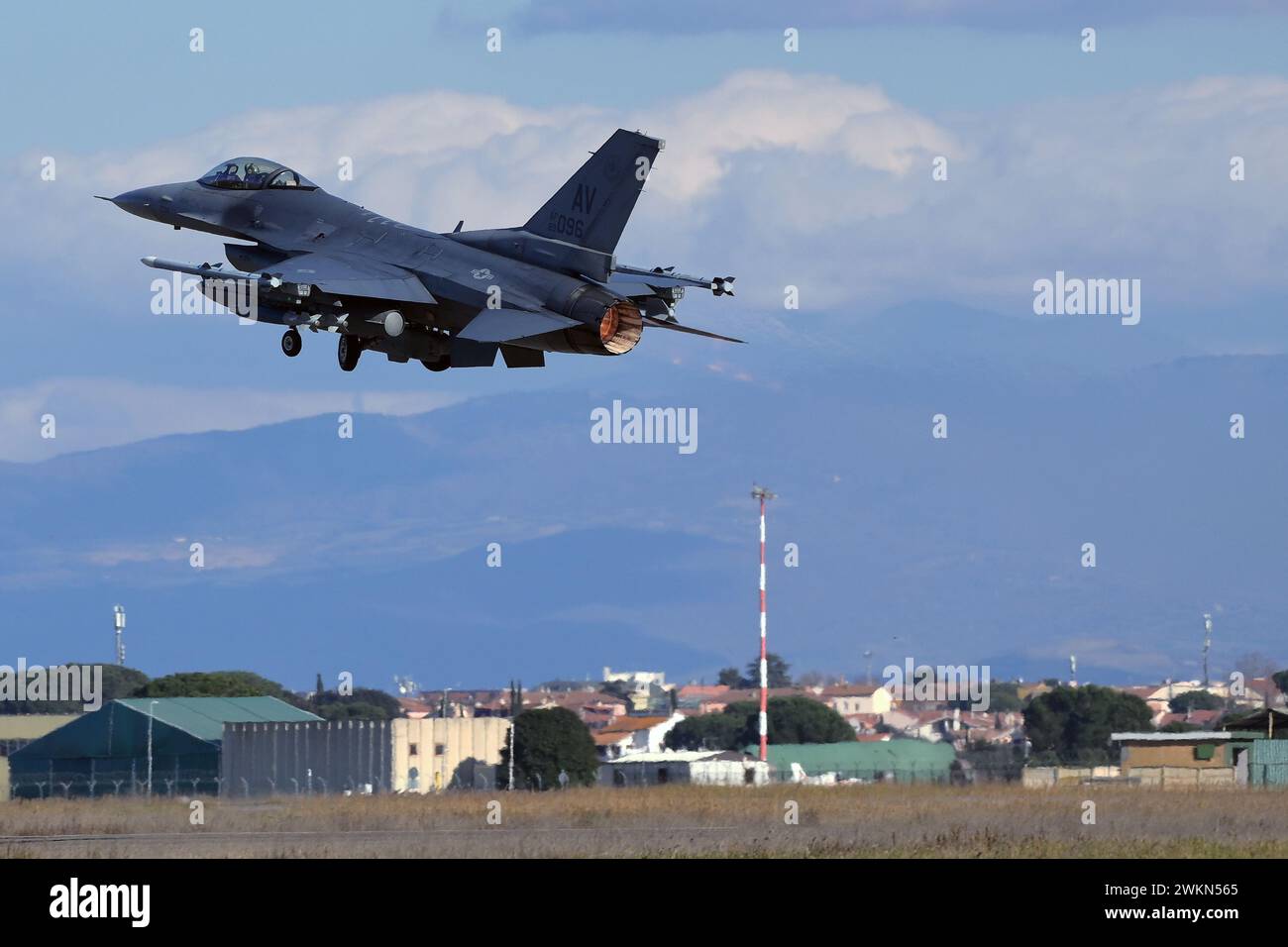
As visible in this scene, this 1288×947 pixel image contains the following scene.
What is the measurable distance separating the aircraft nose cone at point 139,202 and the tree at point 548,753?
3601 centimetres

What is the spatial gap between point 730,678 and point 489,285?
14257 centimetres

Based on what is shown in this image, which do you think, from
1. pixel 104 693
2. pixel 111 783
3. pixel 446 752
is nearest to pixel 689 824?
pixel 446 752

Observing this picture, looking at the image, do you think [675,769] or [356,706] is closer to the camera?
[675,769]

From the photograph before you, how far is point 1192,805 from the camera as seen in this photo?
4775 centimetres

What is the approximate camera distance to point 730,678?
17512 centimetres

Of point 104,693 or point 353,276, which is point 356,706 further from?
point 353,276

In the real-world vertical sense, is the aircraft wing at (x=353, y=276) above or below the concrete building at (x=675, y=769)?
above

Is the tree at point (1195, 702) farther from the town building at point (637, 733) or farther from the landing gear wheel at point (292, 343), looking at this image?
the landing gear wheel at point (292, 343)

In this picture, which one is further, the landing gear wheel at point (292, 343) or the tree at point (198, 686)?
the tree at point (198, 686)

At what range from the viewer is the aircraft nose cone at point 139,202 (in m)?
A: 38.6

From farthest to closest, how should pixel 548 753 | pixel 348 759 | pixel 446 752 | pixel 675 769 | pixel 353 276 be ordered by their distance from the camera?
pixel 675 769 → pixel 548 753 → pixel 446 752 → pixel 348 759 → pixel 353 276

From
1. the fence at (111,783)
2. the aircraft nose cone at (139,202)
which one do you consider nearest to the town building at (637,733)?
the fence at (111,783)

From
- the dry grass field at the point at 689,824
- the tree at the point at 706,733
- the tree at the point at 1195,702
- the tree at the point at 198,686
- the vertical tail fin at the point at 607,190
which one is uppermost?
the vertical tail fin at the point at 607,190
